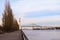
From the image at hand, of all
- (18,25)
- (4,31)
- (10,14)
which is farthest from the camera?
(18,25)

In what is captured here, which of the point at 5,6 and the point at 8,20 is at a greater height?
the point at 5,6

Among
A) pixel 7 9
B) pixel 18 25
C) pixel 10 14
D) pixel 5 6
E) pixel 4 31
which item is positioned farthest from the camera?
pixel 18 25

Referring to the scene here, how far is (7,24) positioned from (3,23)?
48 cm

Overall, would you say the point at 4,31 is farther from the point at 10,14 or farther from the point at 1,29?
A: the point at 10,14

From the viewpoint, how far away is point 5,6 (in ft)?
41.9

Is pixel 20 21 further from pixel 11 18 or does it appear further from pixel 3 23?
pixel 3 23

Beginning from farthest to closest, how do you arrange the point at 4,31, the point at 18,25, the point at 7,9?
the point at 18,25 → the point at 4,31 → the point at 7,9

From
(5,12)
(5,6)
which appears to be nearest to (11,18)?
(5,12)

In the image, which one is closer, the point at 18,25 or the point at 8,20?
the point at 8,20

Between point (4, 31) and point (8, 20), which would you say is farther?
point (4, 31)

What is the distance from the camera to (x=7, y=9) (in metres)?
13.7

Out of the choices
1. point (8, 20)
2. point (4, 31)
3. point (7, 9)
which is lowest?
point (4, 31)

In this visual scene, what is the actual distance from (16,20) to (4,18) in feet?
7.73

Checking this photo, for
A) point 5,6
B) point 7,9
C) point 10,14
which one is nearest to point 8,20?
point 10,14
